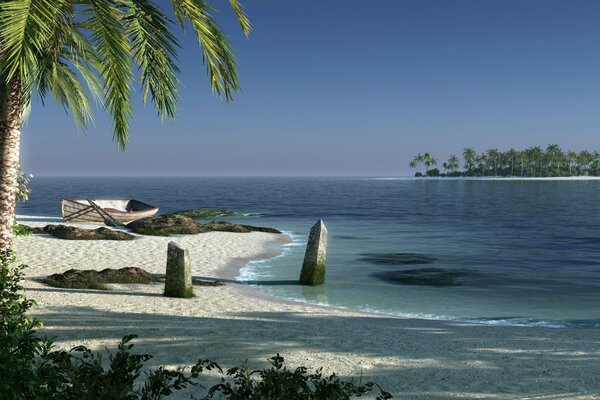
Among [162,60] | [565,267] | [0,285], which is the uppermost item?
[162,60]

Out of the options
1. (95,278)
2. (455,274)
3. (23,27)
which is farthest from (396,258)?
(23,27)

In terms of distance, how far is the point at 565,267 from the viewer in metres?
25.1

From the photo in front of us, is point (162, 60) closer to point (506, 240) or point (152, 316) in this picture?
point (152, 316)

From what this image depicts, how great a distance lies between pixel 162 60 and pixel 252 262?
46.3 feet

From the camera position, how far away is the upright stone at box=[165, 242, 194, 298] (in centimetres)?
A: 1402

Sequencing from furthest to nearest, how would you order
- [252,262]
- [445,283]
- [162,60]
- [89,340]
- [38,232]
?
[38,232], [252,262], [445,283], [162,60], [89,340]

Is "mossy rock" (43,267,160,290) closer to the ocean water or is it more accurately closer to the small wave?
the small wave

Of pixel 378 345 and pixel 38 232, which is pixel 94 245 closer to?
pixel 38 232

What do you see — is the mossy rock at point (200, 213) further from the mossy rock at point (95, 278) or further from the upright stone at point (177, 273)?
the upright stone at point (177, 273)

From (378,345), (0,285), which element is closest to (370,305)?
(378,345)

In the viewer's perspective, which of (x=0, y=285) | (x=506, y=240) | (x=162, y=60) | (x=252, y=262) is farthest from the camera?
(x=506, y=240)

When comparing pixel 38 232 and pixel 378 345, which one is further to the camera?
pixel 38 232

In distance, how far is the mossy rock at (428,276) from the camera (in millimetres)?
20188

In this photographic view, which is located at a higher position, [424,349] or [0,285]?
[0,285]
